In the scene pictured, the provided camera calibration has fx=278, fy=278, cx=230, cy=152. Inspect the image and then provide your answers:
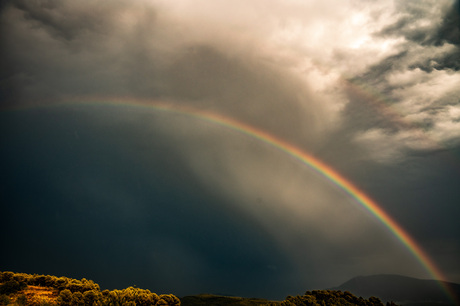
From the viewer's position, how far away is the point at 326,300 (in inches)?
1244

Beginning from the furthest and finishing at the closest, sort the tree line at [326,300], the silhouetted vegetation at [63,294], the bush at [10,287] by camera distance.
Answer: the tree line at [326,300], the bush at [10,287], the silhouetted vegetation at [63,294]

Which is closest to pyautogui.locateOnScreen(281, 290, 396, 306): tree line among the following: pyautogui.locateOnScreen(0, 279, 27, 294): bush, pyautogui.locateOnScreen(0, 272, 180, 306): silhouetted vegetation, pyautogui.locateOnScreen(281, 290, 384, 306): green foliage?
pyautogui.locateOnScreen(281, 290, 384, 306): green foliage

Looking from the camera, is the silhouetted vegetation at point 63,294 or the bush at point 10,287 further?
the bush at point 10,287

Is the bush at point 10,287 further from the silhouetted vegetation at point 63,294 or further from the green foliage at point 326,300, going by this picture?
the green foliage at point 326,300

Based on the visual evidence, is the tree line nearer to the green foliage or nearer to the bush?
the green foliage

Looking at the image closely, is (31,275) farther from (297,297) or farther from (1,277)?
(297,297)

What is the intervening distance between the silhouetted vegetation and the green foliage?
12.8 meters

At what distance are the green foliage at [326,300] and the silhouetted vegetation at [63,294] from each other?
42.0 ft

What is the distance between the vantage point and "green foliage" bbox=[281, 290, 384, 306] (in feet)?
97.1

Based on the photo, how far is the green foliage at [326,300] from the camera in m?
29.6

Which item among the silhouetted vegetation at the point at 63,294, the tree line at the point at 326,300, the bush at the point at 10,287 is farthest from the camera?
the tree line at the point at 326,300

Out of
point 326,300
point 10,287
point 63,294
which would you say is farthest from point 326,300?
point 10,287

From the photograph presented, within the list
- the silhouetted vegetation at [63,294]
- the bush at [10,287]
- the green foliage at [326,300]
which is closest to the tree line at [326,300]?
the green foliage at [326,300]

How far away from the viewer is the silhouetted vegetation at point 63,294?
71.2ft
